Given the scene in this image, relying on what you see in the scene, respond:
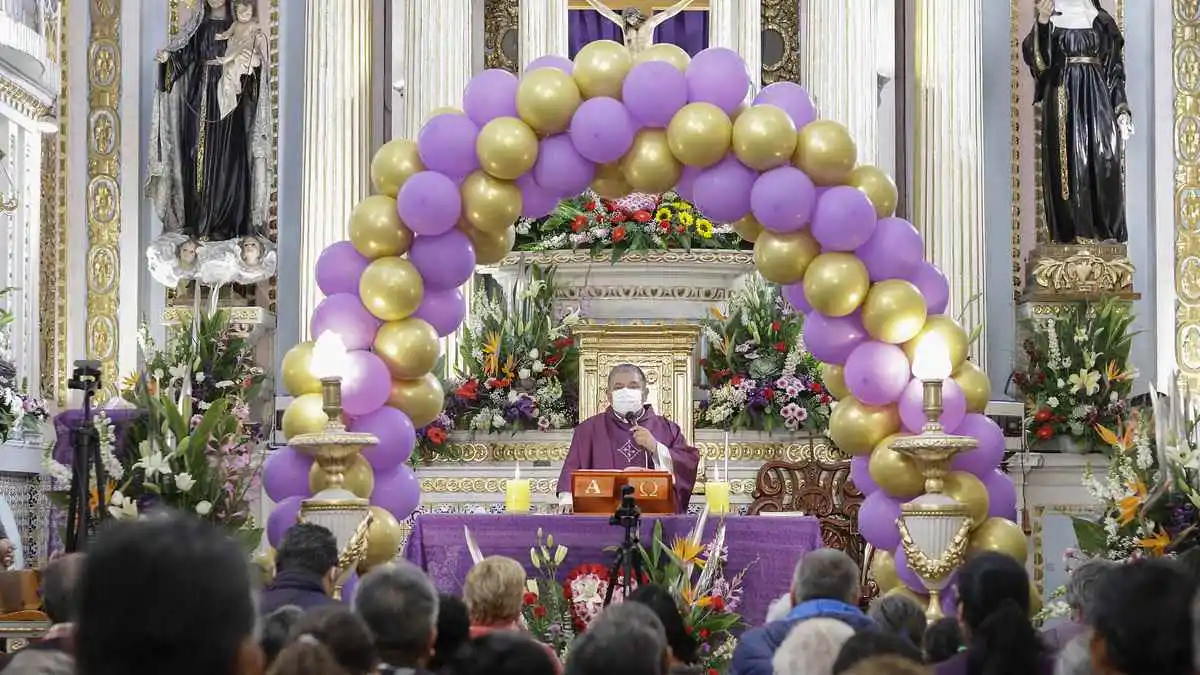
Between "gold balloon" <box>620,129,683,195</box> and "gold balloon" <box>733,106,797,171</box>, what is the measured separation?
373 millimetres

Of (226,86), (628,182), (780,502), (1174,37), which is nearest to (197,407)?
(226,86)

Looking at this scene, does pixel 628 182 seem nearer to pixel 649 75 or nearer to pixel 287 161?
pixel 649 75

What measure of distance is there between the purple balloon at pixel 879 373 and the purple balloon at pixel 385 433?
2.37 meters

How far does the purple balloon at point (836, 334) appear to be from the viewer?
31.3 ft

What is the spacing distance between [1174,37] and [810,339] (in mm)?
7340

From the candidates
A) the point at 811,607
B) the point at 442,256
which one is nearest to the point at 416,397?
the point at 442,256

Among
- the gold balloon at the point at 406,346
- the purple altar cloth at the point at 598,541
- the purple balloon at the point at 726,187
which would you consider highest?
the purple balloon at the point at 726,187

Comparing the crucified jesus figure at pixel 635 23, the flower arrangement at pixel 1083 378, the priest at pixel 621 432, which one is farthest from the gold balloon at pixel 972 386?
the crucified jesus figure at pixel 635 23

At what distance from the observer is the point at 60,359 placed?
48.9ft

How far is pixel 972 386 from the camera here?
31.2 ft

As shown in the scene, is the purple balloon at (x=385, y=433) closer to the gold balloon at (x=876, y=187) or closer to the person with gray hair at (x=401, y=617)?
the gold balloon at (x=876, y=187)

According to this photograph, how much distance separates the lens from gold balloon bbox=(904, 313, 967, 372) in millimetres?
9352

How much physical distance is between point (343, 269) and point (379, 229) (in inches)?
13.0

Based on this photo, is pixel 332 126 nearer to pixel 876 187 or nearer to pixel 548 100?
pixel 548 100
